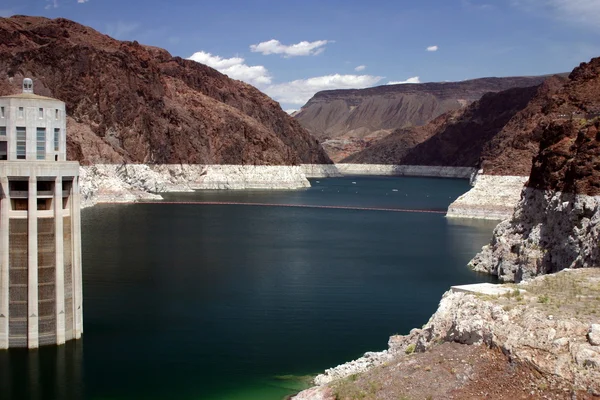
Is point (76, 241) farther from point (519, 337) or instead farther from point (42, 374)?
point (519, 337)

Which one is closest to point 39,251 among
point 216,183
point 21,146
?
point 21,146

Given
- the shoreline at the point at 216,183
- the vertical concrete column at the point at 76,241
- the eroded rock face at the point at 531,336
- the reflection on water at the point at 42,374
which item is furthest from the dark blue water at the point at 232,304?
the eroded rock face at the point at 531,336

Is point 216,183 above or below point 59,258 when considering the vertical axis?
above

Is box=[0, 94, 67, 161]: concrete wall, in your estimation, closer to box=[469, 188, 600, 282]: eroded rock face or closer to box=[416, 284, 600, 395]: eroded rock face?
box=[416, 284, 600, 395]: eroded rock face

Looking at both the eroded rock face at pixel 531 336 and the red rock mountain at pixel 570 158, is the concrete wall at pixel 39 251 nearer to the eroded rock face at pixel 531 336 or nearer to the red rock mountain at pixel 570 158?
the eroded rock face at pixel 531 336

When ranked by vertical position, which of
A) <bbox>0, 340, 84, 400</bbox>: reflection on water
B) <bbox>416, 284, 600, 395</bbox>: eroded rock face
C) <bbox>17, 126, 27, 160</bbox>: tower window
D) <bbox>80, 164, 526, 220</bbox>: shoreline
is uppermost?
<bbox>17, 126, 27, 160</bbox>: tower window

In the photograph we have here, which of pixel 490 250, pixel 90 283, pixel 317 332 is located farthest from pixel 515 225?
pixel 90 283

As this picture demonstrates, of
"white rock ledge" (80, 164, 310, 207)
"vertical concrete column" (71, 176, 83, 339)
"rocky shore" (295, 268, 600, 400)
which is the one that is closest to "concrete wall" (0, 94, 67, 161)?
"vertical concrete column" (71, 176, 83, 339)
